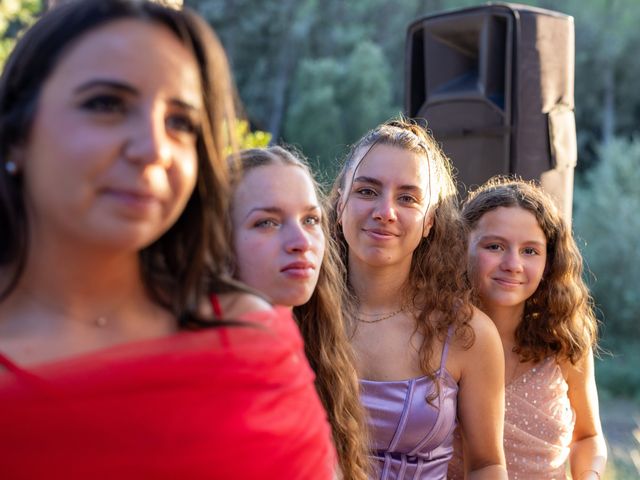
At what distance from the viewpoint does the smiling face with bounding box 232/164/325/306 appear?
1.85 m

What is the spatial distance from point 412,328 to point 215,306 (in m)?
1.38

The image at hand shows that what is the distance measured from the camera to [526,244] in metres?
2.92

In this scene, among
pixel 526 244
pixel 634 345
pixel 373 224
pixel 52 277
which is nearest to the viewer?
pixel 52 277

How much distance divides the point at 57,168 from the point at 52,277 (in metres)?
0.16

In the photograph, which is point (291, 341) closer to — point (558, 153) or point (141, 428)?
point (141, 428)

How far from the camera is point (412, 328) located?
2.51 metres

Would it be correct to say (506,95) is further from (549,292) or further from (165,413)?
(165,413)

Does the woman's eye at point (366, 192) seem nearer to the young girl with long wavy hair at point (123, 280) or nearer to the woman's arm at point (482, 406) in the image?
the woman's arm at point (482, 406)

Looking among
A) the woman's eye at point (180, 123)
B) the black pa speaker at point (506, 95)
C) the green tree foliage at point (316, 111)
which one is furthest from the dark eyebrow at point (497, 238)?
the green tree foliage at point (316, 111)

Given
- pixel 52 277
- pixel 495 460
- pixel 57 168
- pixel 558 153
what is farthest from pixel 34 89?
pixel 558 153

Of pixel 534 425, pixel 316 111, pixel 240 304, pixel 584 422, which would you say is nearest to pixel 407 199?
pixel 534 425

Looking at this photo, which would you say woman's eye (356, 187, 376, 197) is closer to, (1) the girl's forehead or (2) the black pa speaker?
(1) the girl's forehead

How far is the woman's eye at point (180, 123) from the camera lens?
3.56ft

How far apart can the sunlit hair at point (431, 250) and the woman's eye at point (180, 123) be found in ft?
4.84
